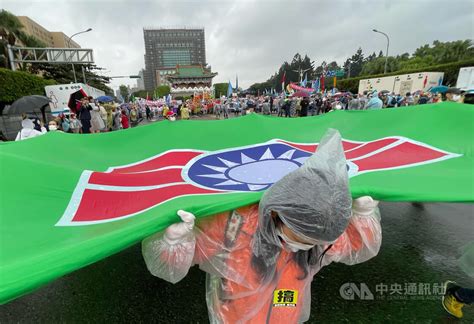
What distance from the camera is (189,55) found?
12644 centimetres

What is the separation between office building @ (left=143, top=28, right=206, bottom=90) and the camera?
408ft

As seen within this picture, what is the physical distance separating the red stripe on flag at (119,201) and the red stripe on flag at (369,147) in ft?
5.87

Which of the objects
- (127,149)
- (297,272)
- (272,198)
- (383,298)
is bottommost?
(383,298)

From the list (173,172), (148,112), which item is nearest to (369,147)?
(173,172)

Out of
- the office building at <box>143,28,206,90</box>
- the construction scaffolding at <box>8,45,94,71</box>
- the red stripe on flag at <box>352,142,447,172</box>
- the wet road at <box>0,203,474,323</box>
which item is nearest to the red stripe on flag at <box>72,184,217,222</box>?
the wet road at <box>0,203,474,323</box>

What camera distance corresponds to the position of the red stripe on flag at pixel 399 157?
2356 millimetres

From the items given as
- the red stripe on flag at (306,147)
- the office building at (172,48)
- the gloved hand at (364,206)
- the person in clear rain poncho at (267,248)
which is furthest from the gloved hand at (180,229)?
the office building at (172,48)

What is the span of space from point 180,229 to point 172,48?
461 feet

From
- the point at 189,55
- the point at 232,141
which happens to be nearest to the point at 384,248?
the point at 232,141

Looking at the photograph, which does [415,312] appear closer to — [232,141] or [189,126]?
[232,141]

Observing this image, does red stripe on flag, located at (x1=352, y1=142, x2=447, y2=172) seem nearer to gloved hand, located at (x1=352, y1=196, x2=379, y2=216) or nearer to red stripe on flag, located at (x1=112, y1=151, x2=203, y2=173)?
gloved hand, located at (x1=352, y1=196, x2=379, y2=216)

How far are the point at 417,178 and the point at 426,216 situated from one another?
8.66 ft

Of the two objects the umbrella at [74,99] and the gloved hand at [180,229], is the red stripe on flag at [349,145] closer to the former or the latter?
the gloved hand at [180,229]

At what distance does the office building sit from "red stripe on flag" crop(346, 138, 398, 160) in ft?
431
